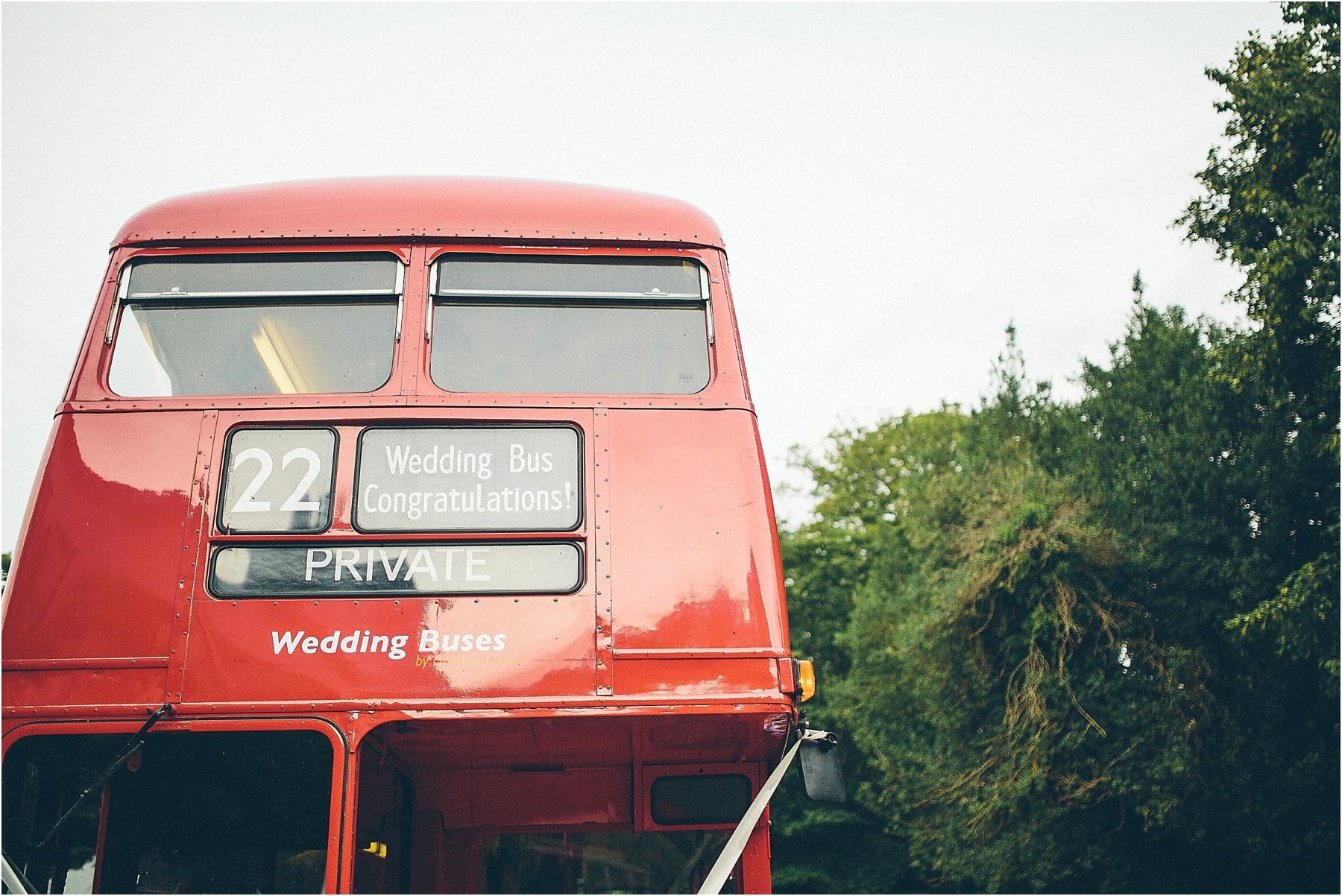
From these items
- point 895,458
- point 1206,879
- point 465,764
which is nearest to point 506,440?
point 465,764

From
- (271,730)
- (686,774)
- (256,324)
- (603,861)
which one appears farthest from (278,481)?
(603,861)

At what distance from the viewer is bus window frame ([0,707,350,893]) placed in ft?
10.8

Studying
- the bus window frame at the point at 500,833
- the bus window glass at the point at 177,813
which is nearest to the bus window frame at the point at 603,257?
the bus window glass at the point at 177,813

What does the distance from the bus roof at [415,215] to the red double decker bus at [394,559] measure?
0.02 metres

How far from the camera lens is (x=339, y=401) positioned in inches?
153

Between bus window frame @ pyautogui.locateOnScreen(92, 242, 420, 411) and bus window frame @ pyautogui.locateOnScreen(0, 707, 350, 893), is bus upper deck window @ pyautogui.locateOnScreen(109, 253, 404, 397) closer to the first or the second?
bus window frame @ pyautogui.locateOnScreen(92, 242, 420, 411)

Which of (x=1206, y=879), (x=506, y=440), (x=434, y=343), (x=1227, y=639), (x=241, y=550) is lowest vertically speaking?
(x=1206, y=879)

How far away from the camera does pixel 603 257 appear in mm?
4391

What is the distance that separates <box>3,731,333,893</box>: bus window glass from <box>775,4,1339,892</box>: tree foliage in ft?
39.6

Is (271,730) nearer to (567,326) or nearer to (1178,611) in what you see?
(567,326)

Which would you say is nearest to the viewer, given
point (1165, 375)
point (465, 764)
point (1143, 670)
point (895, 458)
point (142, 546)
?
point (142, 546)

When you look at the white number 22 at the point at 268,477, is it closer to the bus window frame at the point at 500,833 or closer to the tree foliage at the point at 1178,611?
the bus window frame at the point at 500,833

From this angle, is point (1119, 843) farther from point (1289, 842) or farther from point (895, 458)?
point (895, 458)

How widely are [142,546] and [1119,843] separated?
1729 cm
